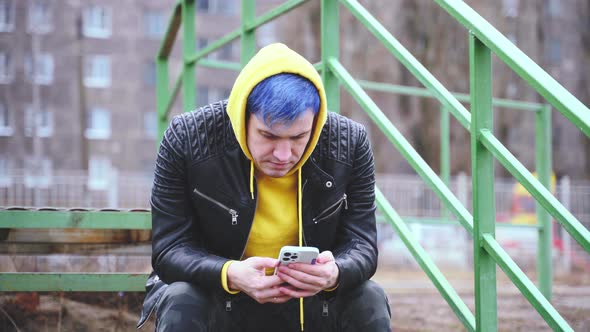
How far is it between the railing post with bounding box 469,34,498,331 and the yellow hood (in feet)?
1.40

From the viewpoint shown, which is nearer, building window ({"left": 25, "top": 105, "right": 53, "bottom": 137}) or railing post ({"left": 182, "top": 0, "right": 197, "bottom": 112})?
railing post ({"left": 182, "top": 0, "right": 197, "bottom": 112})

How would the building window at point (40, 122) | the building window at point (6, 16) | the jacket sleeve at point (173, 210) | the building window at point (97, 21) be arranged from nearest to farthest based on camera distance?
the jacket sleeve at point (173, 210) < the building window at point (40, 122) < the building window at point (6, 16) < the building window at point (97, 21)

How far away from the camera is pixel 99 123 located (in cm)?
2534

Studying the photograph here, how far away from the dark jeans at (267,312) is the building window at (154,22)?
24342 millimetres

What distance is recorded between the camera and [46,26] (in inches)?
933

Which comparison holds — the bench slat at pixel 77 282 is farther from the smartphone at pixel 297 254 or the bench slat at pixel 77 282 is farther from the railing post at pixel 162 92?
the railing post at pixel 162 92

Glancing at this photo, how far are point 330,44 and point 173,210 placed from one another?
1.14m

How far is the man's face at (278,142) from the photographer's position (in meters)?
1.68

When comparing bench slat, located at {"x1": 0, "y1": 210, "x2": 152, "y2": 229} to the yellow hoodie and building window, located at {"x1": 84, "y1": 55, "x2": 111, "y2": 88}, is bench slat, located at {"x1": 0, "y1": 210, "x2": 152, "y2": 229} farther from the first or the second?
building window, located at {"x1": 84, "y1": 55, "x2": 111, "y2": 88}

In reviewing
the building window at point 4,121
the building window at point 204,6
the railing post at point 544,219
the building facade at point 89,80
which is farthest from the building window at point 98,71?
the railing post at point 544,219

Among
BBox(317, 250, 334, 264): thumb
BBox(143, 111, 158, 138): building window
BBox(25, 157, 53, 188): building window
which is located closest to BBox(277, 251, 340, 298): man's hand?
BBox(317, 250, 334, 264): thumb

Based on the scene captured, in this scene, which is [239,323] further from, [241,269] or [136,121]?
[136,121]

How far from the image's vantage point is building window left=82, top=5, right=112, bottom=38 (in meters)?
25.0

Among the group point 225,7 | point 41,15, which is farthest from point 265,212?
point 225,7
